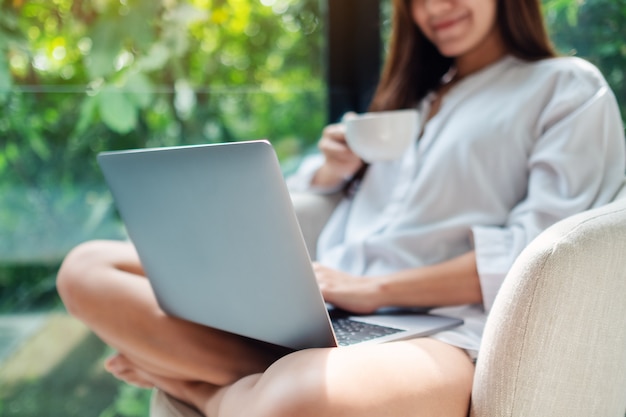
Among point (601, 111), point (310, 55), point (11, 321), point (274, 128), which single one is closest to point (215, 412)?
point (601, 111)

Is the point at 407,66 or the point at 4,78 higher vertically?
the point at 4,78

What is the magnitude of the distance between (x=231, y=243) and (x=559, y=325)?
0.39m

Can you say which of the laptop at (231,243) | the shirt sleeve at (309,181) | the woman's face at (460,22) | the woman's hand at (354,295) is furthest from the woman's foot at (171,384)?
the woman's face at (460,22)

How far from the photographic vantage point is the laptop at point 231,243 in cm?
78

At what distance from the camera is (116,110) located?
68.1 inches

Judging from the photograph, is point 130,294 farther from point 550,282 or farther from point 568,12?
point 568,12

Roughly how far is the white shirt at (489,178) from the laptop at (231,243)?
0.19m

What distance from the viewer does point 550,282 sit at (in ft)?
2.48

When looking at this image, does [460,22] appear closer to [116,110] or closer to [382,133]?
[382,133]

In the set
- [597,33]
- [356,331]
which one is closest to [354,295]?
[356,331]

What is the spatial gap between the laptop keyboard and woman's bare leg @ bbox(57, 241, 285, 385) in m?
0.10

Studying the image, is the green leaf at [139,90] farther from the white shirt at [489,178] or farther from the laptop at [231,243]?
the laptop at [231,243]

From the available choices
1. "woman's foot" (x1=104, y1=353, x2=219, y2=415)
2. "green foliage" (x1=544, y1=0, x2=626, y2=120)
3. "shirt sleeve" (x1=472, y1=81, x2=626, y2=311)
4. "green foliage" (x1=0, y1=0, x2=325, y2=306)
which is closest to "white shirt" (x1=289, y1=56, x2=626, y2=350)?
"shirt sleeve" (x1=472, y1=81, x2=626, y2=311)

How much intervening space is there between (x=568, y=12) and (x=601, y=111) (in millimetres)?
497
